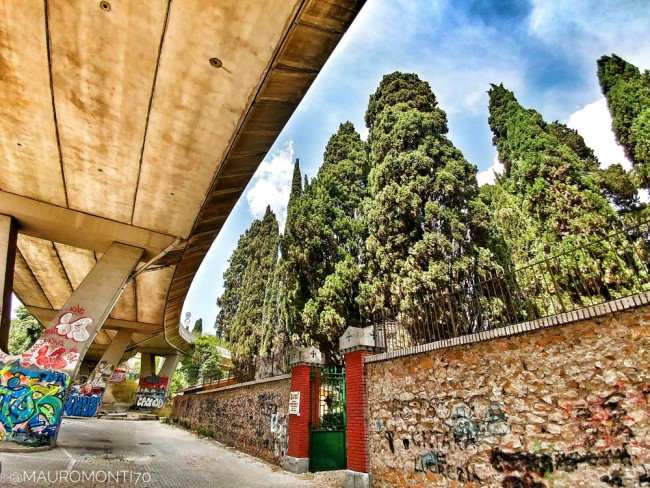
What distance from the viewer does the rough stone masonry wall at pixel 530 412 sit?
3.27 metres

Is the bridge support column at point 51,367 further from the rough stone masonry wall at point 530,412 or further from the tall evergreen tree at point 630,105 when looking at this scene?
the tall evergreen tree at point 630,105

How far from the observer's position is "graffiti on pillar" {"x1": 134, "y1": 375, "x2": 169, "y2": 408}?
3133 centimetres

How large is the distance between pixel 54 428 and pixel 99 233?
5.13 metres

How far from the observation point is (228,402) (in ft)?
41.8

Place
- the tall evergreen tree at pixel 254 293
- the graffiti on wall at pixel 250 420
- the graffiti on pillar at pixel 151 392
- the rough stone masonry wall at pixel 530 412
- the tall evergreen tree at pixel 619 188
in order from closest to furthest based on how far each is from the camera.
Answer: the rough stone masonry wall at pixel 530 412 → the graffiti on wall at pixel 250 420 → the tall evergreen tree at pixel 619 188 → the tall evergreen tree at pixel 254 293 → the graffiti on pillar at pixel 151 392

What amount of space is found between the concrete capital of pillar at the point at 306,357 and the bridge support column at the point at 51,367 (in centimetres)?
563

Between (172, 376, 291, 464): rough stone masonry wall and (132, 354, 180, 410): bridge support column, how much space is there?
19.6 m

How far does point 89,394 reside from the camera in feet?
Answer: 73.2

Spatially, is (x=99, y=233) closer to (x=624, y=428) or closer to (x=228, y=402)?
(x=228, y=402)

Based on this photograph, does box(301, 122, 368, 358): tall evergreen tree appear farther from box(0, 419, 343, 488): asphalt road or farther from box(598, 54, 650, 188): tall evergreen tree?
box(598, 54, 650, 188): tall evergreen tree

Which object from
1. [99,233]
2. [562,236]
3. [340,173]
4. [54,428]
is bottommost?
[54,428]

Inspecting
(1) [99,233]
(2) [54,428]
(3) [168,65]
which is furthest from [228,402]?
(3) [168,65]

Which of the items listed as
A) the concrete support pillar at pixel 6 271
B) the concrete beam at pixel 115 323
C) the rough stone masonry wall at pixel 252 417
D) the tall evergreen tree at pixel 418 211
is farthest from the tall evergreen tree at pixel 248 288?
the concrete support pillar at pixel 6 271

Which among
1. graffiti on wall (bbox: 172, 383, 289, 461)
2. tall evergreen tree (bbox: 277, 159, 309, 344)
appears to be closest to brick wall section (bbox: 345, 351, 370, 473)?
Result: graffiti on wall (bbox: 172, 383, 289, 461)
